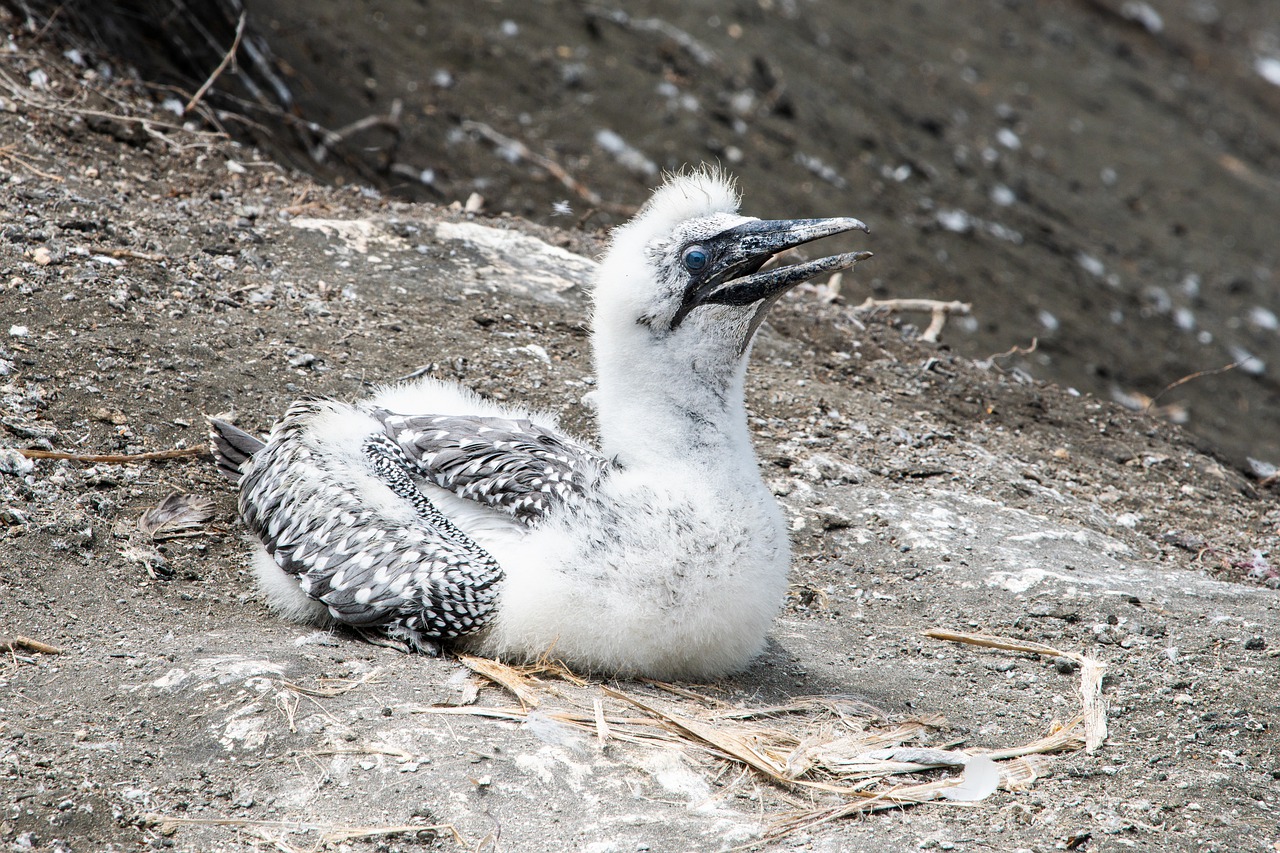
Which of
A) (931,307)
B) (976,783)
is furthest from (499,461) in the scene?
(931,307)

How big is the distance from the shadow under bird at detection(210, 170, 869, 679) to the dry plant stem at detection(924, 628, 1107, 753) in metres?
0.96

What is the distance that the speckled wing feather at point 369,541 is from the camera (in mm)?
3941

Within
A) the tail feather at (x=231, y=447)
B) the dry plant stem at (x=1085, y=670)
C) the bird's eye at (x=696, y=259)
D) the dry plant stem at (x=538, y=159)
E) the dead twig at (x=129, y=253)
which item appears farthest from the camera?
the dry plant stem at (x=538, y=159)

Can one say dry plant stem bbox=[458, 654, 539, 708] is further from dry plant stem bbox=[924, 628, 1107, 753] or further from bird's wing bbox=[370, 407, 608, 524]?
dry plant stem bbox=[924, 628, 1107, 753]

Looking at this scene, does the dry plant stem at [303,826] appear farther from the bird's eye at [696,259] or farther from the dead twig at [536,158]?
the dead twig at [536,158]

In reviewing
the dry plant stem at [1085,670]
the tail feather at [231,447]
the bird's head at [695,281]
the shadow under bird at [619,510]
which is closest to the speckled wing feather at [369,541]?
the shadow under bird at [619,510]

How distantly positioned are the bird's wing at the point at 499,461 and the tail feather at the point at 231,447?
587 millimetres

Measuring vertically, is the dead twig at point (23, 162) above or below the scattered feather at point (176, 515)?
above

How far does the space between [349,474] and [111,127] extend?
4.04 metres

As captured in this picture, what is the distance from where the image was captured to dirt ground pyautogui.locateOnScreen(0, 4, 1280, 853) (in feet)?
10.6

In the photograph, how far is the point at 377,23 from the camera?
453 inches

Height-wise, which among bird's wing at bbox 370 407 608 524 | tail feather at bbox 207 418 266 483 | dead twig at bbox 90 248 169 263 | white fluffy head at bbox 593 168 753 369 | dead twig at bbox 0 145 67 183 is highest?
white fluffy head at bbox 593 168 753 369

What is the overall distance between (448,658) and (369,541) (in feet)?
1.63

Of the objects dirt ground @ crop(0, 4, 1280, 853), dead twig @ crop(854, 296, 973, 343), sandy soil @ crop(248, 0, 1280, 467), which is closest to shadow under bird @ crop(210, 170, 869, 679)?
dirt ground @ crop(0, 4, 1280, 853)
